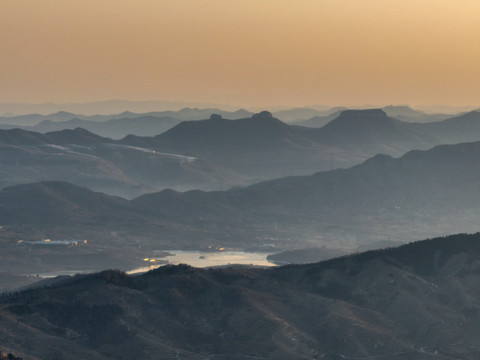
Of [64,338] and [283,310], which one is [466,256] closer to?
[283,310]

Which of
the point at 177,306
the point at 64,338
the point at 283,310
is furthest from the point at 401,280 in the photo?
the point at 64,338

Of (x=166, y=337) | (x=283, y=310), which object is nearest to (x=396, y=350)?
(x=283, y=310)

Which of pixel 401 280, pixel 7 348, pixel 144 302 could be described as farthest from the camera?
pixel 401 280

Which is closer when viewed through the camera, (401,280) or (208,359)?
(208,359)

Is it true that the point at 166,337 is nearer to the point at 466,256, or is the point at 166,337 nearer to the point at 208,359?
the point at 208,359

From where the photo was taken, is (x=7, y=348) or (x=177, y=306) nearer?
(x=7, y=348)

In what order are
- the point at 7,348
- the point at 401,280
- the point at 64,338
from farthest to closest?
1. the point at 401,280
2. the point at 64,338
3. the point at 7,348
